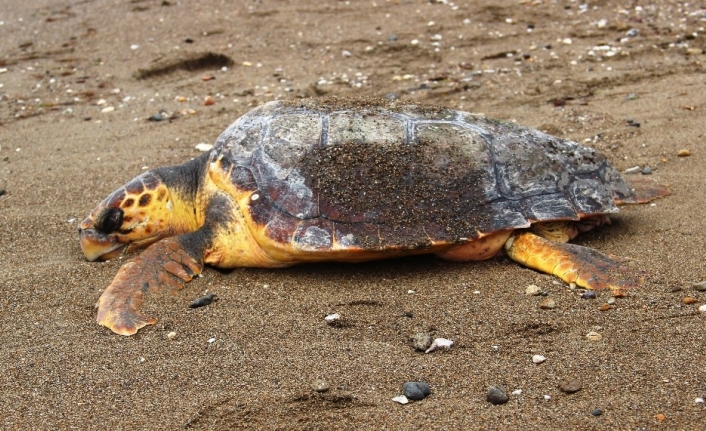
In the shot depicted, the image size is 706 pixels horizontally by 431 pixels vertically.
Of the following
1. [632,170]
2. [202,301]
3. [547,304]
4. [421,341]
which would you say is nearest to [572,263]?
[547,304]

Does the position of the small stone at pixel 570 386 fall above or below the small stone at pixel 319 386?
above

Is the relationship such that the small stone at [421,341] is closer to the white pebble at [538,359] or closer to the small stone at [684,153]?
the white pebble at [538,359]

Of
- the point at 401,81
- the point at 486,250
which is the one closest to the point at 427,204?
the point at 486,250

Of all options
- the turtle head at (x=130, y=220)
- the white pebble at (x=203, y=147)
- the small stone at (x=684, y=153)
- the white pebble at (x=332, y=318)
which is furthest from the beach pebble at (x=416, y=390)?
the white pebble at (x=203, y=147)


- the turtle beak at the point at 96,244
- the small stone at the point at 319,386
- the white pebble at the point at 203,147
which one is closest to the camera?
the small stone at the point at 319,386

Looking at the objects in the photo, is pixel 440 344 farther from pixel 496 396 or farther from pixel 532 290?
pixel 532 290

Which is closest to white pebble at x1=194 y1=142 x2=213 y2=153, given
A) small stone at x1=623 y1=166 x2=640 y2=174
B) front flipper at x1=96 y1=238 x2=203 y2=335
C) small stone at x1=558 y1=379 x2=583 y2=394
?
front flipper at x1=96 y1=238 x2=203 y2=335

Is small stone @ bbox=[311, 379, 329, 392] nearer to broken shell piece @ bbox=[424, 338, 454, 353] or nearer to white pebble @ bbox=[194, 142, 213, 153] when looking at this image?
broken shell piece @ bbox=[424, 338, 454, 353]
